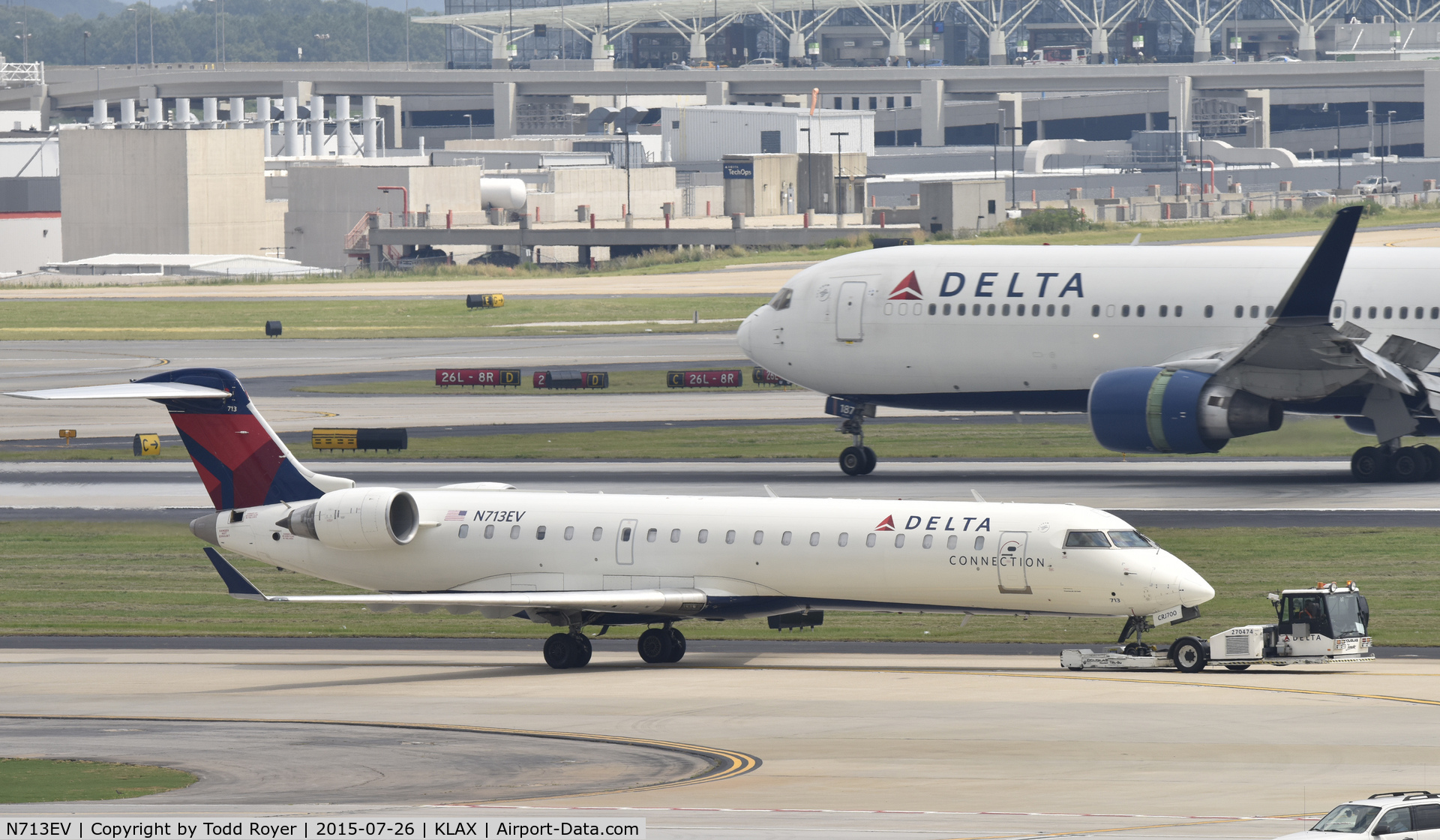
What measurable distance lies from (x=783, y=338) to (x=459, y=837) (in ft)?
123

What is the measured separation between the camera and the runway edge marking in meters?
25.3

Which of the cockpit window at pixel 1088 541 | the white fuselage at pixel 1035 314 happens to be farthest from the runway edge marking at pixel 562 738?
the white fuselage at pixel 1035 314

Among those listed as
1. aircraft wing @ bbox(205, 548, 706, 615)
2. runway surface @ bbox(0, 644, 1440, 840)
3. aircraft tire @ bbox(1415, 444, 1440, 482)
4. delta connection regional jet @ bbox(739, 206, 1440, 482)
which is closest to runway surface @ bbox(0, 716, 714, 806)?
runway surface @ bbox(0, 644, 1440, 840)

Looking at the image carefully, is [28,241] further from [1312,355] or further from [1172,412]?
[1312,355]

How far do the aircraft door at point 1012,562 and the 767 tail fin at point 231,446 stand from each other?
13927 millimetres

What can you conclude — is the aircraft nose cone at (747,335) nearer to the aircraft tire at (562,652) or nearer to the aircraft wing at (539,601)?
the aircraft wing at (539,601)

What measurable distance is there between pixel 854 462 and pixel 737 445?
8.78 m

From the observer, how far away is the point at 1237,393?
50.1m

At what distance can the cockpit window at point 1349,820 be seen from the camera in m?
18.6

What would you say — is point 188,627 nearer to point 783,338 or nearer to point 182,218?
point 783,338

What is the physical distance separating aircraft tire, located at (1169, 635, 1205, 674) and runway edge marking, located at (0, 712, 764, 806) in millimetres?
9538

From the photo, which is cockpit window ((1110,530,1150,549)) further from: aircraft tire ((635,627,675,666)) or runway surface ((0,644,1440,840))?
aircraft tire ((635,627,675,666))

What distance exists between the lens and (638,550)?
37469 millimetres

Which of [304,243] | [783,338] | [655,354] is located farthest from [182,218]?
[783,338]
